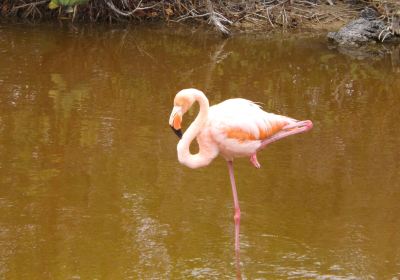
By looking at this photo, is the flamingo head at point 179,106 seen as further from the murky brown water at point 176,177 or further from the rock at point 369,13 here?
the rock at point 369,13

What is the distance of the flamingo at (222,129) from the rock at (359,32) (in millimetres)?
7251

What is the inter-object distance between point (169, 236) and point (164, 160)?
152cm

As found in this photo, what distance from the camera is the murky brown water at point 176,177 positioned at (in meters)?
5.22

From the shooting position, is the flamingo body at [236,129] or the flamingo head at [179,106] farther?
the flamingo body at [236,129]

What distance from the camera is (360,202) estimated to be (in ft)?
20.3

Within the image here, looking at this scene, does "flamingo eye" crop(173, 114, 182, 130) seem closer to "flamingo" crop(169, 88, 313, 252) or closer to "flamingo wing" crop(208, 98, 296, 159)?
"flamingo" crop(169, 88, 313, 252)

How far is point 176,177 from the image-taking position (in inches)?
260

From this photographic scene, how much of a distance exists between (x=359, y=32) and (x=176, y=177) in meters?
6.83

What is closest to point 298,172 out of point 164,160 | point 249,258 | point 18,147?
point 164,160

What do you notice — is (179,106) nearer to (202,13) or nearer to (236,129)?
(236,129)

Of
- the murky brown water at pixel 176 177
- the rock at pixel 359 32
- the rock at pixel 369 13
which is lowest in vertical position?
the murky brown water at pixel 176 177

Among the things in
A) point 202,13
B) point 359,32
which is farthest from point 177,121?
point 202,13

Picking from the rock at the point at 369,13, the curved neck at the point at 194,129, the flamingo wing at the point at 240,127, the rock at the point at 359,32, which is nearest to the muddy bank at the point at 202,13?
the rock at the point at 369,13

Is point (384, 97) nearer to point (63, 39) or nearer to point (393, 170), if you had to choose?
point (393, 170)
